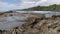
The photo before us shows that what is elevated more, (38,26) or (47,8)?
(47,8)

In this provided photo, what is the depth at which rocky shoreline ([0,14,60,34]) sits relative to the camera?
2.84m

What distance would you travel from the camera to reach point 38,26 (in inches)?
A: 113

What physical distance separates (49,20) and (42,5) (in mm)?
307

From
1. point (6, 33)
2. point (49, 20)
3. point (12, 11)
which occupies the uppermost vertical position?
point (12, 11)

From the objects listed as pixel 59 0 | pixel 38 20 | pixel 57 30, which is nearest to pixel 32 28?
pixel 38 20

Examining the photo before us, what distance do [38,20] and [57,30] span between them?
39 cm

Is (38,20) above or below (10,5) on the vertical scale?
below

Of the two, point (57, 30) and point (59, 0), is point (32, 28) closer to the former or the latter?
point (57, 30)

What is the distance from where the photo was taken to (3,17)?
292 cm

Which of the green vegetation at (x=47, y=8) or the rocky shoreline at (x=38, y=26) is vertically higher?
the green vegetation at (x=47, y=8)

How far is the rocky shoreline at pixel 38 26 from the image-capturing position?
2.84 m

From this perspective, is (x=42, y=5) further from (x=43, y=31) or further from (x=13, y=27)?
(x=13, y=27)

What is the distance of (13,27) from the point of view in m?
2.87

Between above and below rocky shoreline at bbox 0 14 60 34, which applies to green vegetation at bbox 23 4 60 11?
above
